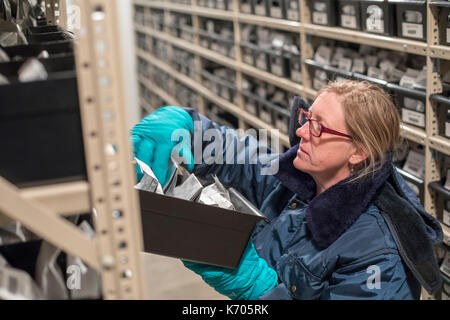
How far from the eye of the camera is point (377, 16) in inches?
101

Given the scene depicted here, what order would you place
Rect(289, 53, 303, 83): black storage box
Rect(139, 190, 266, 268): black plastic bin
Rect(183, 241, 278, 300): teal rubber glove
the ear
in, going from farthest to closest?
Rect(289, 53, 303, 83): black storage box < the ear < Rect(183, 241, 278, 300): teal rubber glove < Rect(139, 190, 266, 268): black plastic bin

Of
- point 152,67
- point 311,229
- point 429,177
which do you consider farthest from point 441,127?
point 152,67

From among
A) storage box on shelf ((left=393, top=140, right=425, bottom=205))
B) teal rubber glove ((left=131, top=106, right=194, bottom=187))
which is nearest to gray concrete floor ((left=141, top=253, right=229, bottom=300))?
storage box on shelf ((left=393, top=140, right=425, bottom=205))

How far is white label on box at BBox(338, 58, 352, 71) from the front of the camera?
293cm

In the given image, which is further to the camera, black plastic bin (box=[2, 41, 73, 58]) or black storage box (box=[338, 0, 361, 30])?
black storage box (box=[338, 0, 361, 30])

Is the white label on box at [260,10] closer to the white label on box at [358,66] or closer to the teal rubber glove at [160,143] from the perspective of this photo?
the white label on box at [358,66]

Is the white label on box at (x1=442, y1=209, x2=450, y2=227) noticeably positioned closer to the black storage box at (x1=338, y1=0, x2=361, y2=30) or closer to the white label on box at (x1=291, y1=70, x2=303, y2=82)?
the black storage box at (x1=338, y1=0, x2=361, y2=30)

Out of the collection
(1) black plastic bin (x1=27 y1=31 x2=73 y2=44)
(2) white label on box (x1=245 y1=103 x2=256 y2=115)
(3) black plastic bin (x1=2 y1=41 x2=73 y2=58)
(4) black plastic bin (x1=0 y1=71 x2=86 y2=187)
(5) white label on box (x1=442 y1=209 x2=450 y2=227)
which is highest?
(1) black plastic bin (x1=27 y1=31 x2=73 y2=44)

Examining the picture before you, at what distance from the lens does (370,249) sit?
1.55 meters

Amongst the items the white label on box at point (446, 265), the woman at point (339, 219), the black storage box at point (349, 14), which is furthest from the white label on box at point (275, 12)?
the white label on box at point (446, 265)

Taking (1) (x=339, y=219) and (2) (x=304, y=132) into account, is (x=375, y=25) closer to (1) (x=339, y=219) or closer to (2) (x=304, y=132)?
(2) (x=304, y=132)

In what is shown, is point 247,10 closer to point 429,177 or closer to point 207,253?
point 429,177

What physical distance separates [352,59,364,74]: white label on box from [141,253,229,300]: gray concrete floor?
A: 4.85ft
